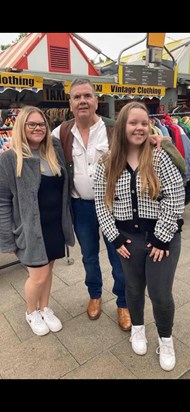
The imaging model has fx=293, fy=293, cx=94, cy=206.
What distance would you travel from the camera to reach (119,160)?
1589 mm

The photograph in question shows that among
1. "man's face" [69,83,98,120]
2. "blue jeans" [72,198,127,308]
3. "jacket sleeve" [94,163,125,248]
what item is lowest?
"blue jeans" [72,198,127,308]

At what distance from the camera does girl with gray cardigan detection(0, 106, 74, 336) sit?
1.74 meters

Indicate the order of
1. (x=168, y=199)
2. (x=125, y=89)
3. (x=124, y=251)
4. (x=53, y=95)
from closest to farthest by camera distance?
1. (x=168, y=199)
2. (x=124, y=251)
3. (x=125, y=89)
4. (x=53, y=95)

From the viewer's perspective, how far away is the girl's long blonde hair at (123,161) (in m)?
1.51

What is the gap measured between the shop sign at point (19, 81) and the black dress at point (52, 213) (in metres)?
2.25

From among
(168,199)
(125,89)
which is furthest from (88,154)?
(125,89)

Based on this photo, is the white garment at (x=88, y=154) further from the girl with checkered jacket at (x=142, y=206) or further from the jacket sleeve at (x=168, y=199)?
the jacket sleeve at (x=168, y=199)

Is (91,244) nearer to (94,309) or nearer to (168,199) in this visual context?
(94,309)

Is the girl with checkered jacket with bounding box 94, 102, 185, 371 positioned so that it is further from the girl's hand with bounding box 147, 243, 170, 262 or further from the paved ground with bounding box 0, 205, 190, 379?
the paved ground with bounding box 0, 205, 190, 379

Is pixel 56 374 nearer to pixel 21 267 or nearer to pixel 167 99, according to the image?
pixel 21 267

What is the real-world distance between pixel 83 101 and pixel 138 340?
1.57m

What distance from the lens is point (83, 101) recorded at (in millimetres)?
1817

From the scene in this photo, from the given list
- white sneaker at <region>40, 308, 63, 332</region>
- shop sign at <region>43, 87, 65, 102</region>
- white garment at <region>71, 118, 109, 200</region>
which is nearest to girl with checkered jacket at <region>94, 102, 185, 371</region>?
white garment at <region>71, 118, 109, 200</region>

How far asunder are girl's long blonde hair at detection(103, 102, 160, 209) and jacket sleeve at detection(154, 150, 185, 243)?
51 millimetres
